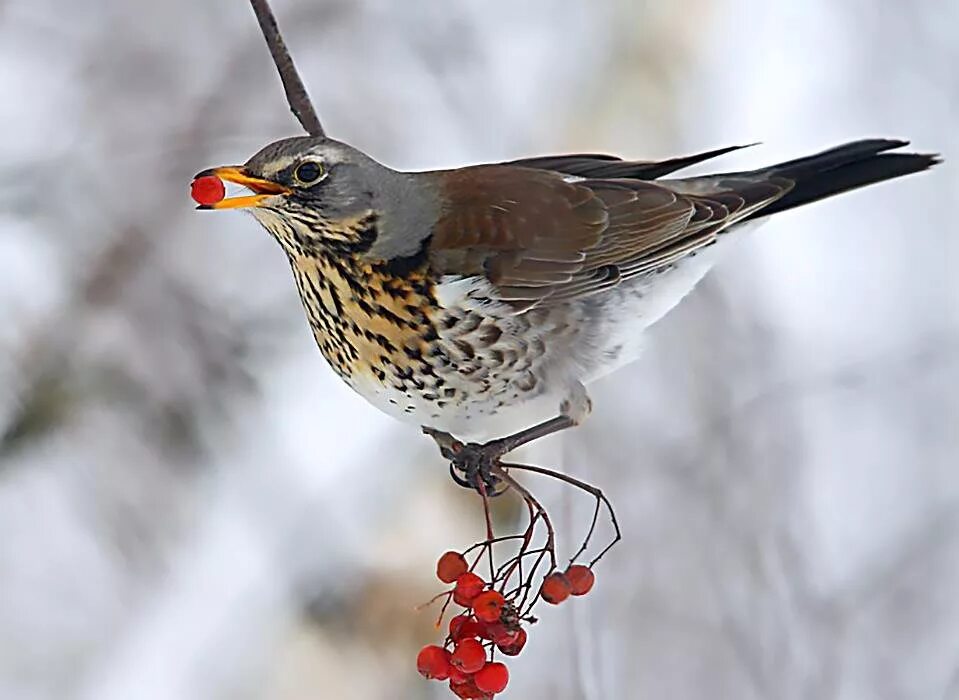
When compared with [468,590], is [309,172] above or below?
above

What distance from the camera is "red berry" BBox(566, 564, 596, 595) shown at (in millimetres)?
1208

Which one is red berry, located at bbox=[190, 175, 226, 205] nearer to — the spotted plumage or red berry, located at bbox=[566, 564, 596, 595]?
the spotted plumage

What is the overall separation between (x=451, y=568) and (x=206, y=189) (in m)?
0.46

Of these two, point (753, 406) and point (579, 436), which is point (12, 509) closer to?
point (579, 436)

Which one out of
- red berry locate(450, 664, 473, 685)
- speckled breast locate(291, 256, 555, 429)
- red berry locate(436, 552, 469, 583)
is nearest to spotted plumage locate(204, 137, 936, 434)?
speckled breast locate(291, 256, 555, 429)

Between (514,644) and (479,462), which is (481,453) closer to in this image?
(479,462)

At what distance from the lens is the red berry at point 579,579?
3.96ft

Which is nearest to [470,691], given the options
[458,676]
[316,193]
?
[458,676]

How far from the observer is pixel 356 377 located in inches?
54.0

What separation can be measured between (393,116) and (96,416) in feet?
2.77

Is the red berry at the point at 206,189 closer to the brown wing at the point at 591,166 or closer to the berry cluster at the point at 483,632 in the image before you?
the berry cluster at the point at 483,632

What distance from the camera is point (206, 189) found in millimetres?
1047

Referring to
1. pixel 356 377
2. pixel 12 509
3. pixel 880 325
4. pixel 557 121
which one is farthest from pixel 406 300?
pixel 880 325

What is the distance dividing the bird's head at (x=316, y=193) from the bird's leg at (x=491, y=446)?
0.24 metres
